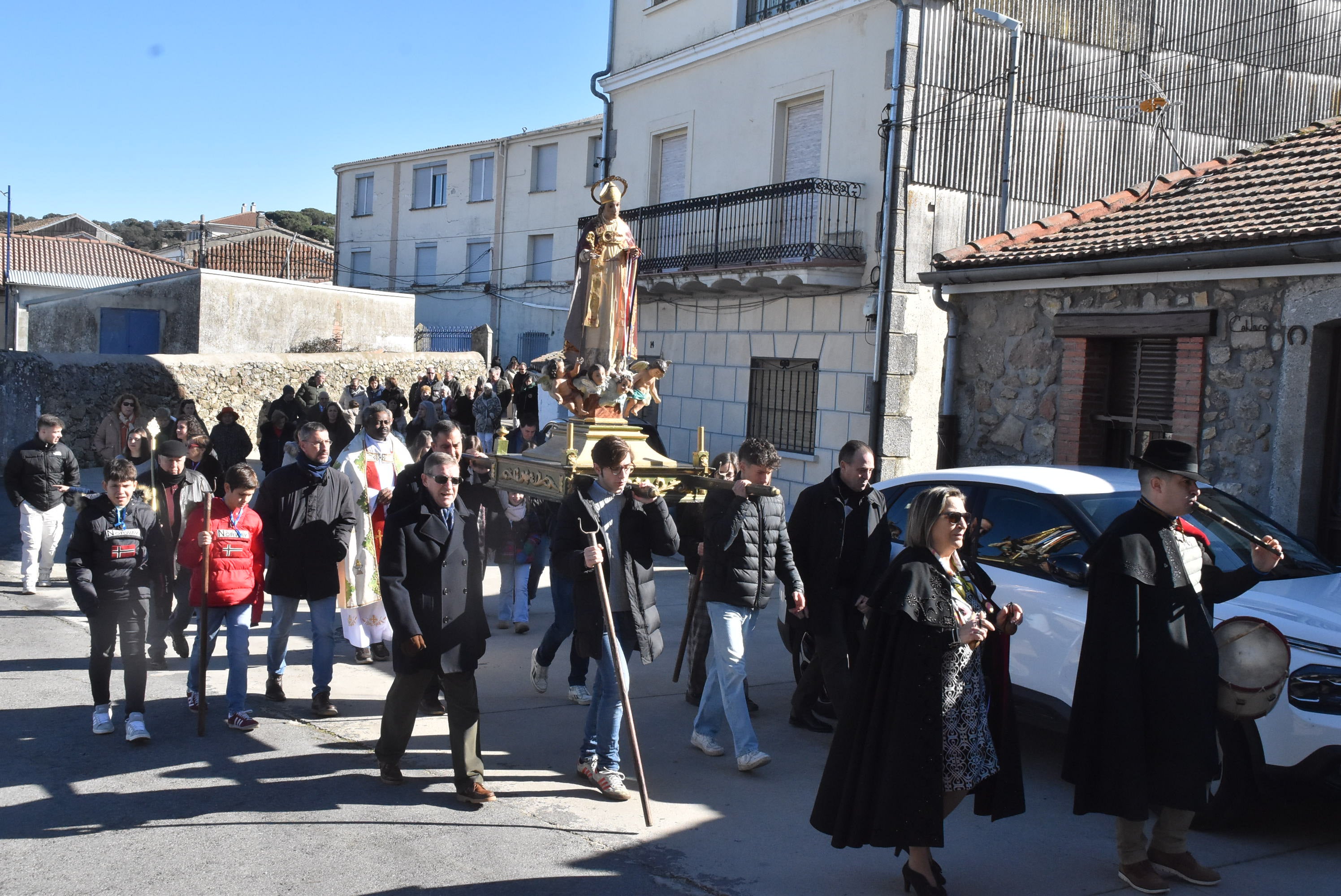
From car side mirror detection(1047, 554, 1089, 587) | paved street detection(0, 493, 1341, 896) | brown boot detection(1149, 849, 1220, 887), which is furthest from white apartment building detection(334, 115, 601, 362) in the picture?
brown boot detection(1149, 849, 1220, 887)

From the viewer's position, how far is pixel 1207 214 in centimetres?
986

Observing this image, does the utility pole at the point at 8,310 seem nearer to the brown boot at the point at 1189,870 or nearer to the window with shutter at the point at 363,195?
the window with shutter at the point at 363,195

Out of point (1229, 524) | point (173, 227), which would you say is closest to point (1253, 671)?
point (1229, 524)

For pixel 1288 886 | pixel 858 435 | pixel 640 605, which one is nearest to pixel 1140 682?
pixel 1288 886

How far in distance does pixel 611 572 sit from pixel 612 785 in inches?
39.7

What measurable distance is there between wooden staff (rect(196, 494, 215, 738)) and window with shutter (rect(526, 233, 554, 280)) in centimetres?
2800

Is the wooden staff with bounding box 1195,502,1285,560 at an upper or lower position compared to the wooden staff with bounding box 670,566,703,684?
upper

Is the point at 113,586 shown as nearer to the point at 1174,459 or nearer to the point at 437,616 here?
the point at 437,616

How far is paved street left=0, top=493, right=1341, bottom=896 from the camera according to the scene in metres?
4.55

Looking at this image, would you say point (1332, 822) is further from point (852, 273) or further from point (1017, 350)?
point (852, 273)

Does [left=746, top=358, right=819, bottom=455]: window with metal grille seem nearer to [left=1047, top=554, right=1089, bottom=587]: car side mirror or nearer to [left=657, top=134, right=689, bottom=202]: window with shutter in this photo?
[left=657, top=134, right=689, bottom=202]: window with shutter

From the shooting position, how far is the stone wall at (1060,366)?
8.84 m

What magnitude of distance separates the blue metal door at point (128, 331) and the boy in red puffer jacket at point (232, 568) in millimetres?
22435

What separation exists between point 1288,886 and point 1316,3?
48.9 ft
